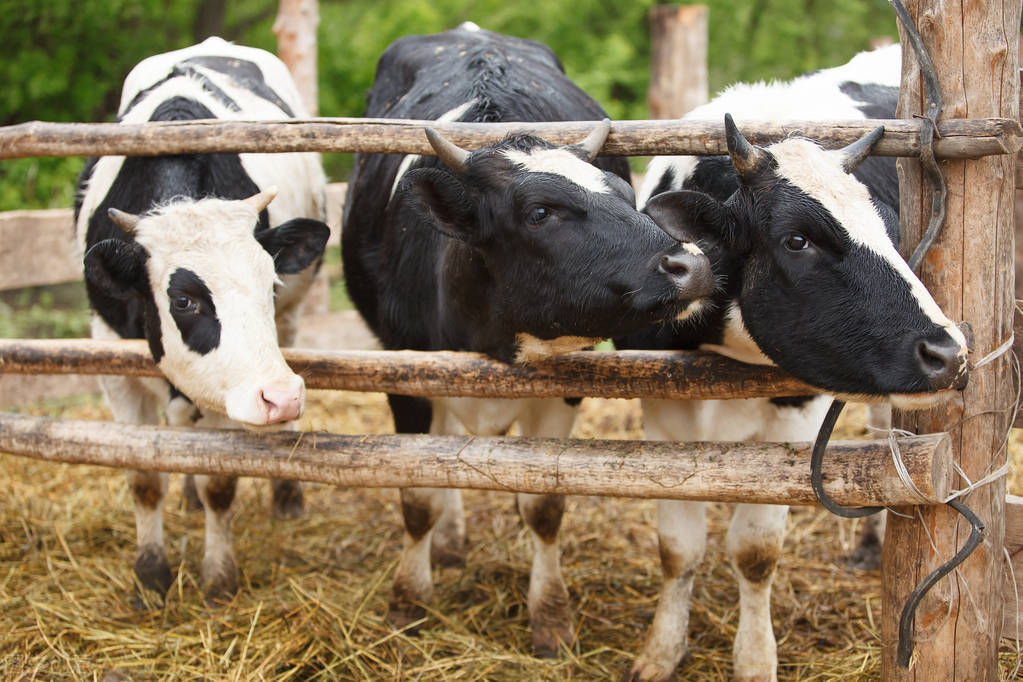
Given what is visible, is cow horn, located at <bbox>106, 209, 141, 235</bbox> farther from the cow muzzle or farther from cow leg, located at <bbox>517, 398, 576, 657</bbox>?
cow leg, located at <bbox>517, 398, 576, 657</bbox>

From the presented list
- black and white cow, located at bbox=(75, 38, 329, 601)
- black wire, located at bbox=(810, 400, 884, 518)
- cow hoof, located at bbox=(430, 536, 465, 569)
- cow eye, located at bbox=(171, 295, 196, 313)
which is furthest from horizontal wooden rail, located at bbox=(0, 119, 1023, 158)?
cow hoof, located at bbox=(430, 536, 465, 569)

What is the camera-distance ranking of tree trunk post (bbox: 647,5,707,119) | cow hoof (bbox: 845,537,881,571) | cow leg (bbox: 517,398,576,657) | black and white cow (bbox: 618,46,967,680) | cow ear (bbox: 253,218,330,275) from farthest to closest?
tree trunk post (bbox: 647,5,707,119) → cow hoof (bbox: 845,537,881,571) → cow leg (bbox: 517,398,576,657) → cow ear (bbox: 253,218,330,275) → black and white cow (bbox: 618,46,967,680)


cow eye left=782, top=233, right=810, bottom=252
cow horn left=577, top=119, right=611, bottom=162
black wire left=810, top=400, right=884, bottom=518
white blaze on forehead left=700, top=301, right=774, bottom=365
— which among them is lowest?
black wire left=810, top=400, right=884, bottom=518

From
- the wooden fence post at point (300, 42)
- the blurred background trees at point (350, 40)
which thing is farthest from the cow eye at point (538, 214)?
the blurred background trees at point (350, 40)

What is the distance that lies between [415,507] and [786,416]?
1.53m

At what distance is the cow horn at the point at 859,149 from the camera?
2.70 metres

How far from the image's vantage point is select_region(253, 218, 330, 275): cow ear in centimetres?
375

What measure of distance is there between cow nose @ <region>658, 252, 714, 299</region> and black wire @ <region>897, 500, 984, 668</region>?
0.89m

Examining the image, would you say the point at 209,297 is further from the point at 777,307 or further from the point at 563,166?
the point at 777,307

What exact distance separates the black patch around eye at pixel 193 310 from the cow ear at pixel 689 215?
1.48 m

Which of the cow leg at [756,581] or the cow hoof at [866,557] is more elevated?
the cow leg at [756,581]

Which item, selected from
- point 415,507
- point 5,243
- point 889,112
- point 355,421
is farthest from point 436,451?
point 5,243

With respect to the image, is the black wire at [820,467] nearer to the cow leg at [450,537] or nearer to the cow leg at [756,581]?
the cow leg at [756,581]

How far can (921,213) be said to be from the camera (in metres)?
2.74
